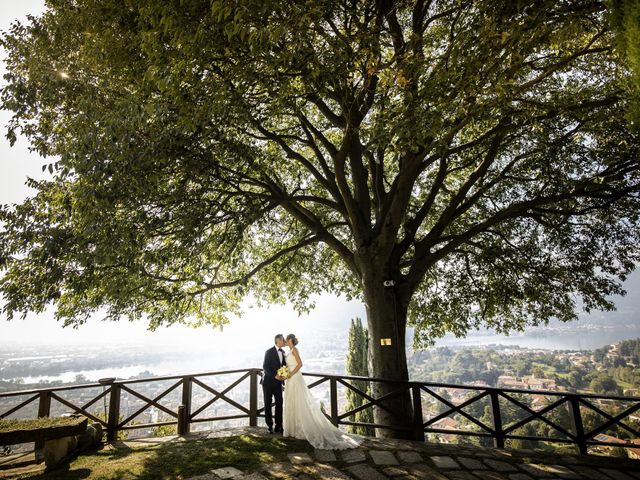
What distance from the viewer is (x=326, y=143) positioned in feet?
30.7

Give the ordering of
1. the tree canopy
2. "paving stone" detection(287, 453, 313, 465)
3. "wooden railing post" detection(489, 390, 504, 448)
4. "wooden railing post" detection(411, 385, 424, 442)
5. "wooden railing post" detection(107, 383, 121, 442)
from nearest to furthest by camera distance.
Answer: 1. the tree canopy
2. "paving stone" detection(287, 453, 313, 465)
3. "wooden railing post" detection(489, 390, 504, 448)
4. "wooden railing post" detection(411, 385, 424, 442)
5. "wooden railing post" detection(107, 383, 121, 442)

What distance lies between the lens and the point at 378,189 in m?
9.77

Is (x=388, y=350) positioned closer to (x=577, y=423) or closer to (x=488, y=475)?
(x=488, y=475)

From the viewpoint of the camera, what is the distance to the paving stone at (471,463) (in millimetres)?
5798

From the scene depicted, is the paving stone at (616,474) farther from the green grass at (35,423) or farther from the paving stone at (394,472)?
the green grass at (35,423)

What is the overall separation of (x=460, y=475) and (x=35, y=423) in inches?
298

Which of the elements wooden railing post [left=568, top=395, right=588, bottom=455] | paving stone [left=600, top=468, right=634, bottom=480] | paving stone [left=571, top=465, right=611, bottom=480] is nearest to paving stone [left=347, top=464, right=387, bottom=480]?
paving stone [left=571, top=465, right=611, bottom=480]

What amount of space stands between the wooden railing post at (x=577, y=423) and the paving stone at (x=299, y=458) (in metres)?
5.53

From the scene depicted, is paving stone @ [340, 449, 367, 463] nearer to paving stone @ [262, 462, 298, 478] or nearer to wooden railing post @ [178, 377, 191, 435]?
paving stone @ [262, 462, 298, 478]

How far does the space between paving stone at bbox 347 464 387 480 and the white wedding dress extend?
3.36 feet

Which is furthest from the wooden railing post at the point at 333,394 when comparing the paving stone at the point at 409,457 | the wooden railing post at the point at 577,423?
the wooden railing post at the point at 577,423

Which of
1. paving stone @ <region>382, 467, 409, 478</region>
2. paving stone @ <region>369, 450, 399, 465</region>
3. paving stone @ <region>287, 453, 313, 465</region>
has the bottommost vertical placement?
paving stone @ <region>369, 450, 399, 465</region>

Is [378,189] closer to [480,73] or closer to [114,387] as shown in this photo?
[480,73]

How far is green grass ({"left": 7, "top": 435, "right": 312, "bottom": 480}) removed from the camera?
18.3 feet
